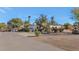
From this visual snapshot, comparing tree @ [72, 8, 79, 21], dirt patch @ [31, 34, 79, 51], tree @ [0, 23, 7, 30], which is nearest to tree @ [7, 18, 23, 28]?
tree @ [0, 23, 7, 30]

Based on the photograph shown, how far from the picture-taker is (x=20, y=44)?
8.05m

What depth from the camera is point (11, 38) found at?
8086 mm

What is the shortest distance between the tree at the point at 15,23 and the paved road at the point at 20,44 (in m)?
0.15

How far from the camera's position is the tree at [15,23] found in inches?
316

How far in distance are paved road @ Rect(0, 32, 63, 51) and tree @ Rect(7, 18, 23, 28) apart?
0.15 meters

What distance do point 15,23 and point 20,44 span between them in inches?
15.7

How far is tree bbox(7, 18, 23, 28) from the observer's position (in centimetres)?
802

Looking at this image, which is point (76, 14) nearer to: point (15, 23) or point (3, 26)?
point (15, 23)

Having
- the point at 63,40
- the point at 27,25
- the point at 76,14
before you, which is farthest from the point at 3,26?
the point at 76,14

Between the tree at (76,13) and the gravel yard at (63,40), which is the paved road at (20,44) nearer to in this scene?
the gravel yard at (63,40)

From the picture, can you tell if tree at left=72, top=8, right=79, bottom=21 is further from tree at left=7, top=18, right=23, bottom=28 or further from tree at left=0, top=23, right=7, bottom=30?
tree at left=0, top=23, right=7, bottom=30
